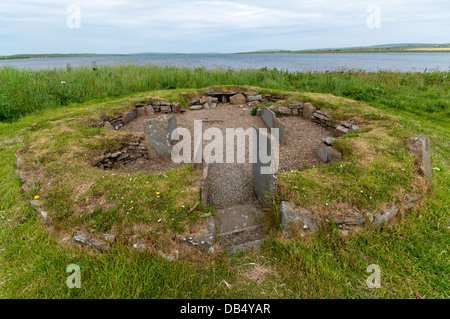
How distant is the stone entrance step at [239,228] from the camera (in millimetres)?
2934

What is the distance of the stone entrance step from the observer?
2934 mm

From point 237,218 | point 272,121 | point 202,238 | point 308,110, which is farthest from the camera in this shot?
point 308,110

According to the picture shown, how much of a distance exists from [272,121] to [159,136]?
3.29 metres

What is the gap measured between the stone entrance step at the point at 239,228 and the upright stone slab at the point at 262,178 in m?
0.26

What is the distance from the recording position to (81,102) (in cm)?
941

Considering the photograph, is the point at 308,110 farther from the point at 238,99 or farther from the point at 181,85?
the point at 181,85

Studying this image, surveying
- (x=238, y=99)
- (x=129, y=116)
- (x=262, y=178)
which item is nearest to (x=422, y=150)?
(x=262, y=178)

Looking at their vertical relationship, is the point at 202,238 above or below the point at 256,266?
above

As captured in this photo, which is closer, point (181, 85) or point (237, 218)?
point (237, 218)

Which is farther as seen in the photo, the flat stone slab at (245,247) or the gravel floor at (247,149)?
the gravel floor at (247,149)

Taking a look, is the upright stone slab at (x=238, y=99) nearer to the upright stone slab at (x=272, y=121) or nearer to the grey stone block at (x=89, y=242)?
the upright stone slab at (x=272, y=121)

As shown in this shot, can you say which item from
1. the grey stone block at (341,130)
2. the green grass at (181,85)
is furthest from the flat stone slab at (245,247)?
the green grass at (181,85)

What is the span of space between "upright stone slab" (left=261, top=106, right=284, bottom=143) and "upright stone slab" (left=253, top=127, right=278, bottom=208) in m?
2.52

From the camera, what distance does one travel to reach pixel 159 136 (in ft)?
17.3
